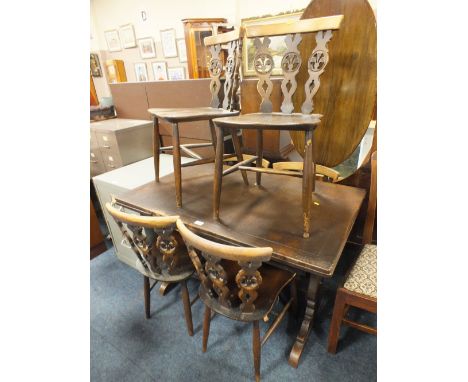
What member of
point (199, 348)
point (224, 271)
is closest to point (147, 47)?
point (224, 271)

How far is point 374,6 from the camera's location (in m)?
1.32

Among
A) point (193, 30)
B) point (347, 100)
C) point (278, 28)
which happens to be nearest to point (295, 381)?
point (347, 100)

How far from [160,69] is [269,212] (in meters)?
3.20

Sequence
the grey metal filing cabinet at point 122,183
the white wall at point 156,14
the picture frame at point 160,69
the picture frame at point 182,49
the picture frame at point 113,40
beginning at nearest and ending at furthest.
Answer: the grey metal filing cabinet at point 122,183
the white wall at point 156,14
the picture frame at point 182,49
the picture frame at point 160,69
the picture frame at point 113,40

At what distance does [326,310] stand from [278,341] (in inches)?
15.8

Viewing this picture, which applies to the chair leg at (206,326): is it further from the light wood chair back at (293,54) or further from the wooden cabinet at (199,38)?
the wooden cabinet at (199,38)

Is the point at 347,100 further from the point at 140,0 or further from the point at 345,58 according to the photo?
the point at 140,0

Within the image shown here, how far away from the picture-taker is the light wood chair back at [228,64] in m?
1.35

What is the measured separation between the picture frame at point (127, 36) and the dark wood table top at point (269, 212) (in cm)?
305

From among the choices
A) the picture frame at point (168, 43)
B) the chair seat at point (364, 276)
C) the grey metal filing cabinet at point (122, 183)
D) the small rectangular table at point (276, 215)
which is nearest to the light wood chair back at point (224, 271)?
the small rectangular table at point (276, 215)

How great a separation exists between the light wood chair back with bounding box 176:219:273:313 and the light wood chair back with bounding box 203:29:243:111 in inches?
34.0

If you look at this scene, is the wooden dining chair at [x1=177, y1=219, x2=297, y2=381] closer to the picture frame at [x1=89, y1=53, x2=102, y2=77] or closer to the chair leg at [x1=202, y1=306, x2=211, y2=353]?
the chair leg at [x1=202, y1=306, x2=211, y2=353]

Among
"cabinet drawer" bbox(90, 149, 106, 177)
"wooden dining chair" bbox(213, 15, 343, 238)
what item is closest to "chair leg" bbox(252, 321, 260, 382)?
"wooden dining chair" bbox(213, 15, 343, 238)

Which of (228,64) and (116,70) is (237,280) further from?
(116,70)
